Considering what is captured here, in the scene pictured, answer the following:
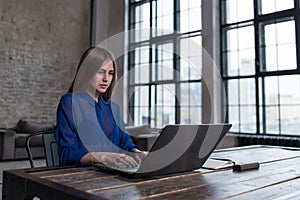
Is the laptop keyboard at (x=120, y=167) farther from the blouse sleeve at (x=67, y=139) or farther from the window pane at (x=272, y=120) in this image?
the window pane at (x=272, y=120)

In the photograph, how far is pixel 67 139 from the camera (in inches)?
55.6

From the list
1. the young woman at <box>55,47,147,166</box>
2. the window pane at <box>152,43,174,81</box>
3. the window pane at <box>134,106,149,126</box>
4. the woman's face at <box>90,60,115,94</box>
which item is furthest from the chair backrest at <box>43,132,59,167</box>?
the window pane at <box>134,106,149,126</box>

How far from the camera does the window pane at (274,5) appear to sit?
216 inches

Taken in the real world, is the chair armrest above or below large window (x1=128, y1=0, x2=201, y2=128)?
below

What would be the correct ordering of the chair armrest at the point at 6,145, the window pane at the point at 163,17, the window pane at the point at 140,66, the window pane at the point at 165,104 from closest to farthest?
the chair armrest at the point at 6,145 → the window pane at the point at 165,104 → the window pane at the point at 163,17 → the window pane at the point at 140,66

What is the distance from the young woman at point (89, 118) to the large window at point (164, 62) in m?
4.88

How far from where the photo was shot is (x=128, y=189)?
0.94 meters

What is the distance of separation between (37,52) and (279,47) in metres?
5.45

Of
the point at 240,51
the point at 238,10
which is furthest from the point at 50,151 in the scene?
the point at 238,10

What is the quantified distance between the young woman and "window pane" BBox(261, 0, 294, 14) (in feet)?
15.9

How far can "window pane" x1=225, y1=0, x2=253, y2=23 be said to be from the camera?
6.00 m

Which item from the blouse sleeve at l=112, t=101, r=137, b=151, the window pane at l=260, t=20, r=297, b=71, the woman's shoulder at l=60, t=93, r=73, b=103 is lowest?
the blouse sleeve at l=112, t=101, r=137, b=151

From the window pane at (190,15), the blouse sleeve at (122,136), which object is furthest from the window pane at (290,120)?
the blouse sleeve at (122,136)

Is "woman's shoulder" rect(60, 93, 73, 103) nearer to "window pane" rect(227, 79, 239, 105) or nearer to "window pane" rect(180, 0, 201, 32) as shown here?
"window pane" rect(227, 79, 239, 105)
